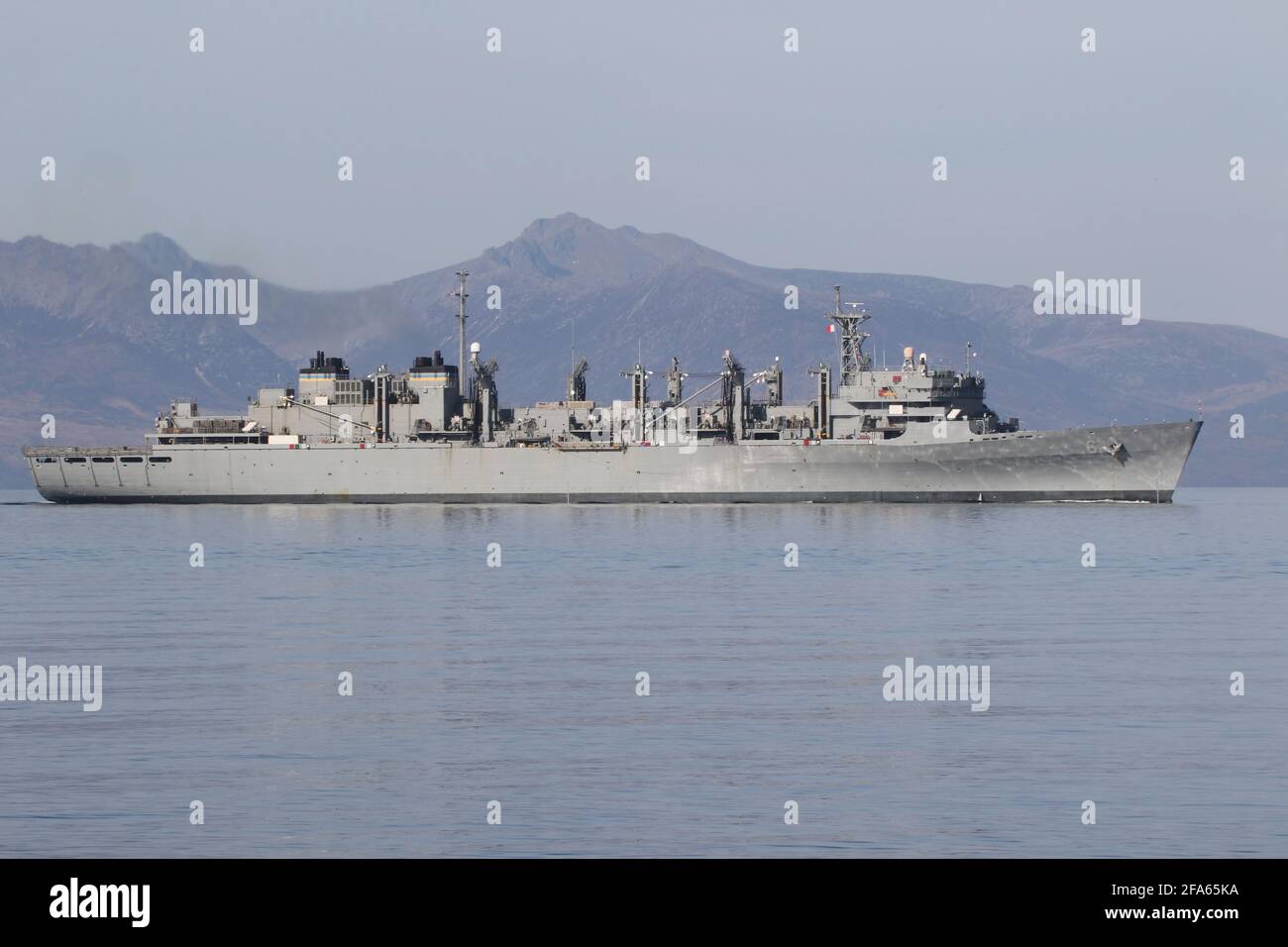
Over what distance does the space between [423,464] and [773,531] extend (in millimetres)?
29383

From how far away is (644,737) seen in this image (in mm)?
20734

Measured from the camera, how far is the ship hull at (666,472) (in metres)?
83.2

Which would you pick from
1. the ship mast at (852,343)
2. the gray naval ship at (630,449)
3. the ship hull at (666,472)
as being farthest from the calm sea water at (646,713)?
the ship mast at (852,343)

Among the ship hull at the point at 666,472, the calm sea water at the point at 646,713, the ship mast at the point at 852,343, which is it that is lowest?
the calm sea water at the point at 646,713

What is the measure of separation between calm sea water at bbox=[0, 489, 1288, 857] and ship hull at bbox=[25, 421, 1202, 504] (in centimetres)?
3301

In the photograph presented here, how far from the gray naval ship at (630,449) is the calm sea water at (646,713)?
33388mm

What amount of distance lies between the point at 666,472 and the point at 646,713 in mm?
66289

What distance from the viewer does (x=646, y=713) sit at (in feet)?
74.2

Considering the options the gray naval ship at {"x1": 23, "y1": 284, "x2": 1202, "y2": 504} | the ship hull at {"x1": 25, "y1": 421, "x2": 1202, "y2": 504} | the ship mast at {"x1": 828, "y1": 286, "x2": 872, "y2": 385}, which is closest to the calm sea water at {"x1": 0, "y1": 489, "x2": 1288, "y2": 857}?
the ship hull at {"x1": 25, "y1": 421, "x2": 1202, "y2": 504}
